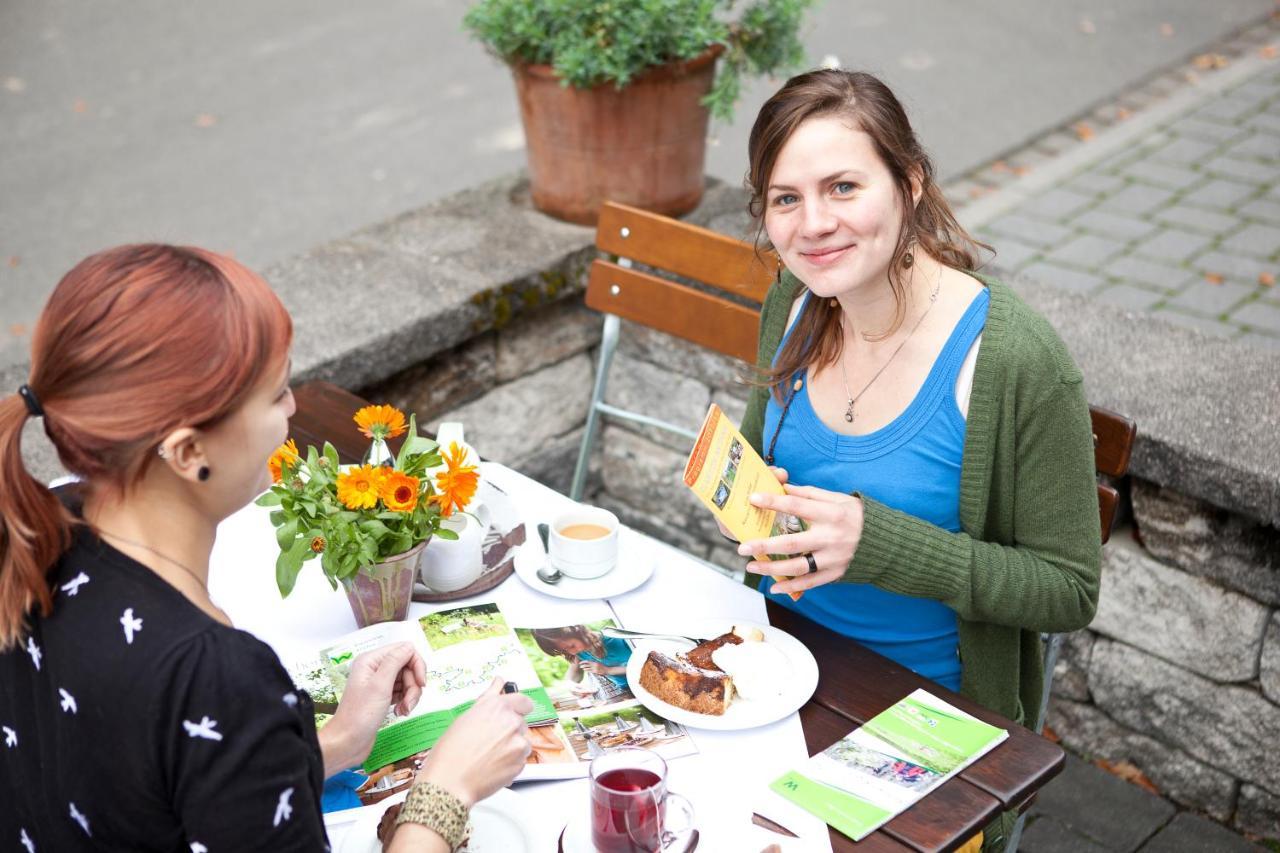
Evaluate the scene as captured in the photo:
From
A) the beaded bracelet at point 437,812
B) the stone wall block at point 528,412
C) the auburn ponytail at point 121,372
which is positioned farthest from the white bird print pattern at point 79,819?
the stone wall block at point 528,412

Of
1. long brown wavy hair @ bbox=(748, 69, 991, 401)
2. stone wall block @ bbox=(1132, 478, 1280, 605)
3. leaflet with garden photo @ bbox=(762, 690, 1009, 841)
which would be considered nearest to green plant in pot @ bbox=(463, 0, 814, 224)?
long brown wavy hair @ bbox=(748, 69, 991, 401)

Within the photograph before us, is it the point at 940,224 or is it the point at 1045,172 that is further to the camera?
the point at 1045,172

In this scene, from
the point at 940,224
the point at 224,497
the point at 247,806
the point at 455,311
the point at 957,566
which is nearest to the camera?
the point at 247,806

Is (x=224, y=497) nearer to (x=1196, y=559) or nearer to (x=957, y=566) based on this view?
(x=957, y=566)

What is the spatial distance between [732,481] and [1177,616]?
1.39 m

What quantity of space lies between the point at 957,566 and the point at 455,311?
1619 millimetres

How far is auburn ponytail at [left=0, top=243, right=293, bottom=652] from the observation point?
129 centimetres

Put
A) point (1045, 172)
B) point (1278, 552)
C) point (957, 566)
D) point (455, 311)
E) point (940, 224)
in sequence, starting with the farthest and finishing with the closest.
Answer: point (1045, 172) < point (455, 311) < point (1278, 552) < point (940, 224) < point (957, 566)

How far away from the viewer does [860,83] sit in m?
1.97

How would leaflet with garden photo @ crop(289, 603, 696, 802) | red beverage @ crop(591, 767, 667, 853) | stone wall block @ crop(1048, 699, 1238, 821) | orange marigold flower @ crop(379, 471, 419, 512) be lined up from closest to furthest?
red beverage @ crop(591, 767, 667, 853), leaflet with garden photo @ crop(289, 603, 696, 802), orange marigold flower @ crop(379, 471, 419, 512), stone wall block @ crop(1048, 699, 1238, 821)

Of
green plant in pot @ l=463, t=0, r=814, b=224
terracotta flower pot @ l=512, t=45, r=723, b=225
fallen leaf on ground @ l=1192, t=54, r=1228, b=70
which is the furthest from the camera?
fallen leaf on ground @ l=1192, t=54, r=1228, b=70

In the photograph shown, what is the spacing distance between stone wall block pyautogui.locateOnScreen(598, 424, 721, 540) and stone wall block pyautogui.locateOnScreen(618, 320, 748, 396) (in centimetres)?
24

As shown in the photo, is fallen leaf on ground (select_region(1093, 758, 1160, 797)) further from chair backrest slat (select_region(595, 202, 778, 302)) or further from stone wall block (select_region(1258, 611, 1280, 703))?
chair backrest slat (select_region(595, 202, 778, 302))

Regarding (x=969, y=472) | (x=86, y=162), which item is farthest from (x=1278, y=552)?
(x=86, y=162)
